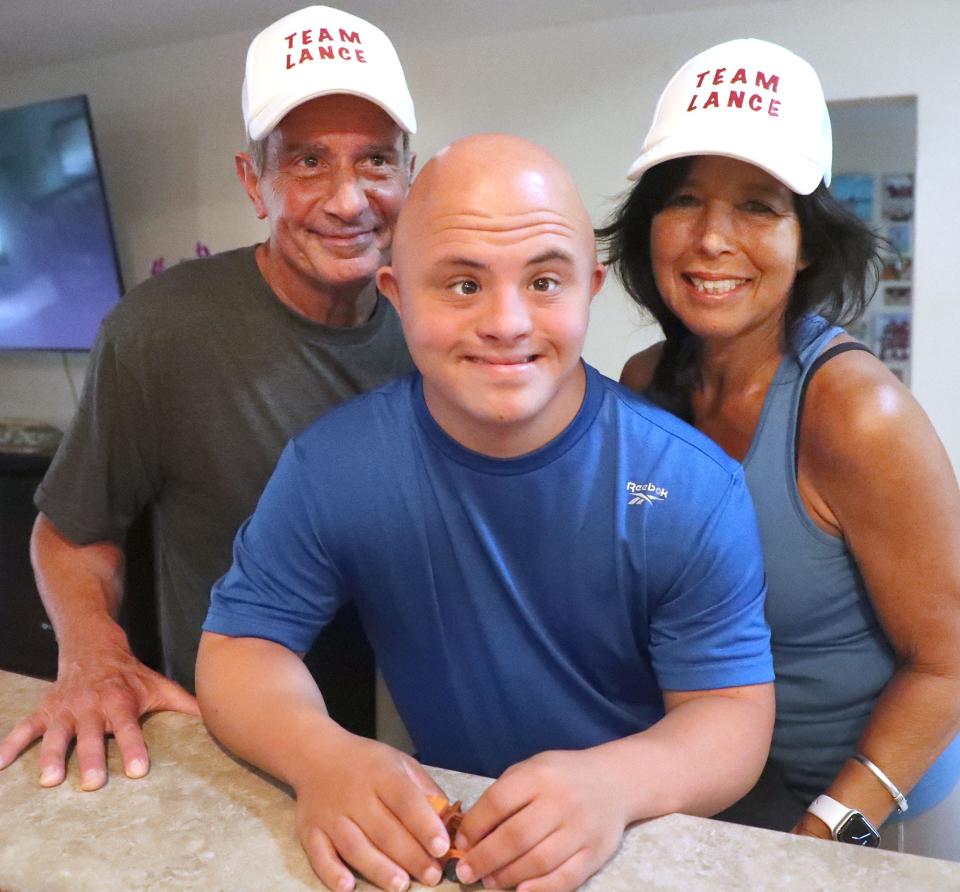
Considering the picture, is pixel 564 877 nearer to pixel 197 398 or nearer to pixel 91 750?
pixel 91 750

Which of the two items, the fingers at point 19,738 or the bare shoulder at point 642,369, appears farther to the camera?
the bare shoulder at point 642,369

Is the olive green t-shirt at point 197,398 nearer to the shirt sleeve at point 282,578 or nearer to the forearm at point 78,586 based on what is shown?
the forearm at point 78,586

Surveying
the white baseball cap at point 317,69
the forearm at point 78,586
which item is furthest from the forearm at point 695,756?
the white baseball cap at point 317,69

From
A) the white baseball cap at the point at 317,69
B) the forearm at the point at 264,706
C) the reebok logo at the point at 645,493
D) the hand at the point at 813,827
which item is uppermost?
the white baseball cap at the point at 317,69

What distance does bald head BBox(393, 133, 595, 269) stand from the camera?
922 millimetres

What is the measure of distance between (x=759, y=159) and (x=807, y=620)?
580 millimetres

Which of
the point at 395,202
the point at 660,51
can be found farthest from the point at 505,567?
the point at 660,51

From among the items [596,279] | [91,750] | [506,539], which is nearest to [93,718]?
[91,750]

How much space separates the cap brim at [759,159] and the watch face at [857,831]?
0.77 meters

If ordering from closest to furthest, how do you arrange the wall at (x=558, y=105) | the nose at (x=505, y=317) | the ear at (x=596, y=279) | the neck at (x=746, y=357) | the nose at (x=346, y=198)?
the nose at (x=505, y=317) → the ear at (x=596, y=279) → the neck at (x=746, y=357) → the nose at (x=346, y=198) → the wall at (x=558, y=105)

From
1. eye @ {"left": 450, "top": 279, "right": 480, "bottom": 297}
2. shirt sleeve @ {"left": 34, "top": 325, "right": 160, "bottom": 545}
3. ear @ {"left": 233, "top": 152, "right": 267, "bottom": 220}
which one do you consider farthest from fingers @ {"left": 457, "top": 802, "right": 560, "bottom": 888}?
ear @ {"left": 233, "top": 152, "right": 267, "bottom": 220}

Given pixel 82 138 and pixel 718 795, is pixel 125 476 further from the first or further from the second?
pixel 82 138

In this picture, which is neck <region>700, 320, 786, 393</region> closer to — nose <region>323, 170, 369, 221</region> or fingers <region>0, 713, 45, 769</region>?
nose <region>323, 170, 369, 221</region>

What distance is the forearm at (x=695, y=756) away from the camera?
2.57 feet
